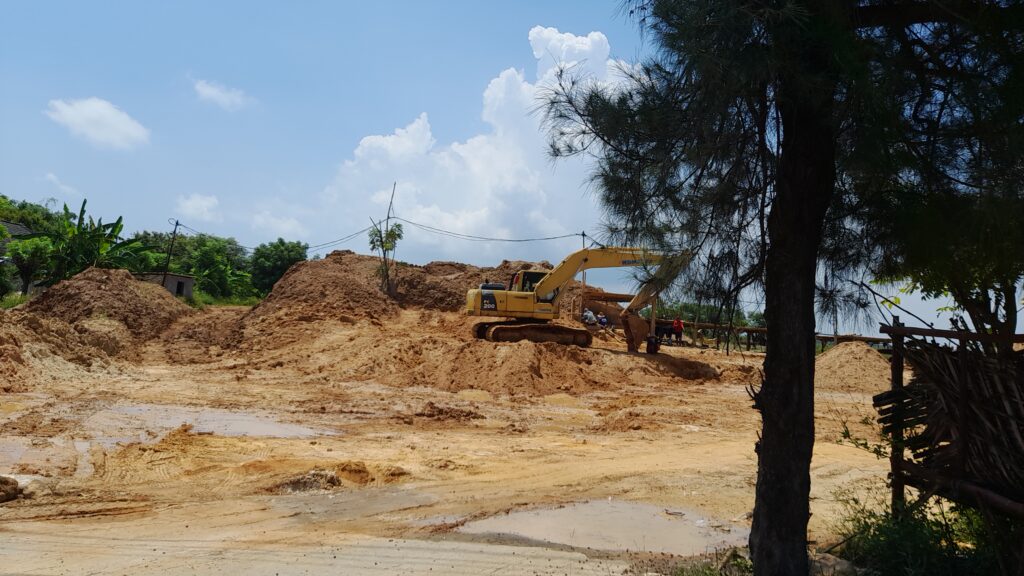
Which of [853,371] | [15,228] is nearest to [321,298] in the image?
[853,371]

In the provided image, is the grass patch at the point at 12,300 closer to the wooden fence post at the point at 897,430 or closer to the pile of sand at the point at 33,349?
the pile of sand at the point at 33,349

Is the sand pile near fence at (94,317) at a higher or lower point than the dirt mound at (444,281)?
lower

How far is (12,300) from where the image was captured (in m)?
29.3

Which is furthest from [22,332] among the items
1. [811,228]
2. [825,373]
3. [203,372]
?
[825,373]

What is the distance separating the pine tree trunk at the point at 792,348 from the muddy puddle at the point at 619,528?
1.69m

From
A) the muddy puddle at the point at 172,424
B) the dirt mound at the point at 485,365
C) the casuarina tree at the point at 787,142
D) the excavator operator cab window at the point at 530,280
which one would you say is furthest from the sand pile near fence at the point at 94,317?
the casuarina tree at the point at 787,142

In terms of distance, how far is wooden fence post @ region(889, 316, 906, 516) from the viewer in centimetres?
480

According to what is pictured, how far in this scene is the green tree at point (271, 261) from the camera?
4788 centimetres

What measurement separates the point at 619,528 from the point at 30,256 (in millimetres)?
32495

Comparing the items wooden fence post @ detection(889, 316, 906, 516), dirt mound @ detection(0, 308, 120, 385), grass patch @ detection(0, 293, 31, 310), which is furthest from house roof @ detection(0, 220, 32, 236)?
wooden fence post @ detection(889, 316, 906, 516)

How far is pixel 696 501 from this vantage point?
7805 millimetres

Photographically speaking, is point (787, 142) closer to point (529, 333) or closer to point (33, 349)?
point (33, 349)

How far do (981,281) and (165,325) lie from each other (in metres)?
29.3

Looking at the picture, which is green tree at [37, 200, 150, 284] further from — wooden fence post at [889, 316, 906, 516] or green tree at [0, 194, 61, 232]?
wooden fence post at [889, 316, 906, 516]
